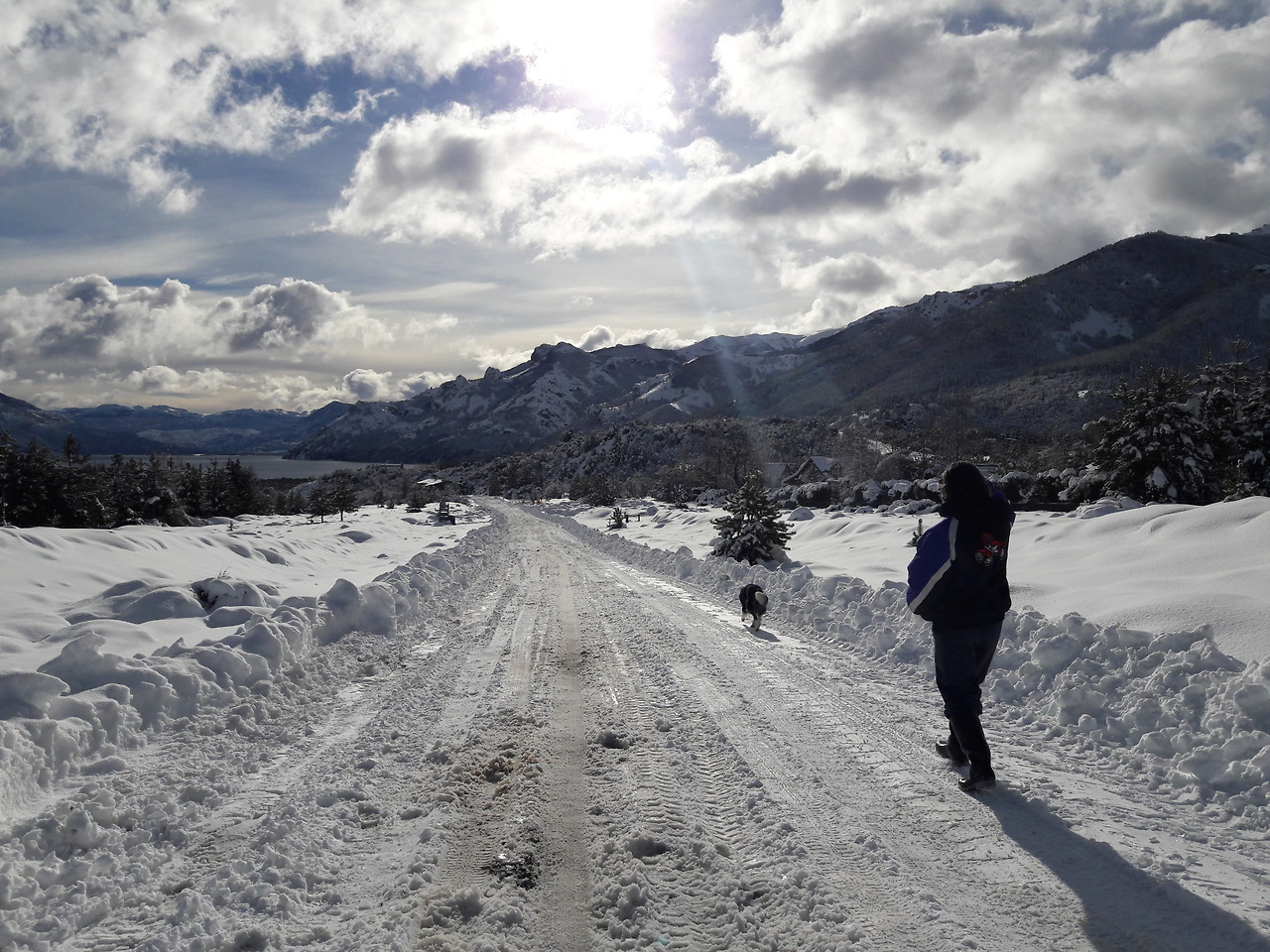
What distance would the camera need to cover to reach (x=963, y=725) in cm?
466

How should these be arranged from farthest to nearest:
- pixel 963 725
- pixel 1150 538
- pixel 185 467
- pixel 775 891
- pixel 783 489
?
1. pixel 185 467
2. pixel 783 489
3. pixel 1150 538
4. pixel 963 725
5. pixel 775 891

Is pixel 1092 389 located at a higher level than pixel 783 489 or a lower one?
higher

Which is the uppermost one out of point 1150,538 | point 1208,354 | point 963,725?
point 1208,354

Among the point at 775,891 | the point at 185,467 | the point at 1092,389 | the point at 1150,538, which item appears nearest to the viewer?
the point at 775,891

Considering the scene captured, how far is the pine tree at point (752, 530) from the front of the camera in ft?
55.3

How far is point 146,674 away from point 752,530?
43.8 ft

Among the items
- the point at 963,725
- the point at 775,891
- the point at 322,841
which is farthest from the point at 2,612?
the point at 963,725

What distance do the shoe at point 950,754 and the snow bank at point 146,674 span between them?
5.67 m

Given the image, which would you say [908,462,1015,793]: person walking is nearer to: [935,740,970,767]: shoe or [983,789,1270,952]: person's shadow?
[935,740,970,767]: shoe

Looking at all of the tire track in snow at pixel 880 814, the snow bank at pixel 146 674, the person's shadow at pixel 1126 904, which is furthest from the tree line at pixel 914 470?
the person's shadow at pixel 1126 904

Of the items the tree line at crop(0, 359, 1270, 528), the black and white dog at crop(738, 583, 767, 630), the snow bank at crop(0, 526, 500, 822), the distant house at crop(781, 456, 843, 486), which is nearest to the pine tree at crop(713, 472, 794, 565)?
the tree line at crop(0, 359, 1270, 528)

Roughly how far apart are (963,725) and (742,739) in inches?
68.4

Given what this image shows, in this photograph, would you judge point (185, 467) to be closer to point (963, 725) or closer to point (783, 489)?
point (783, 489)

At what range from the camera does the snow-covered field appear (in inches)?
130
